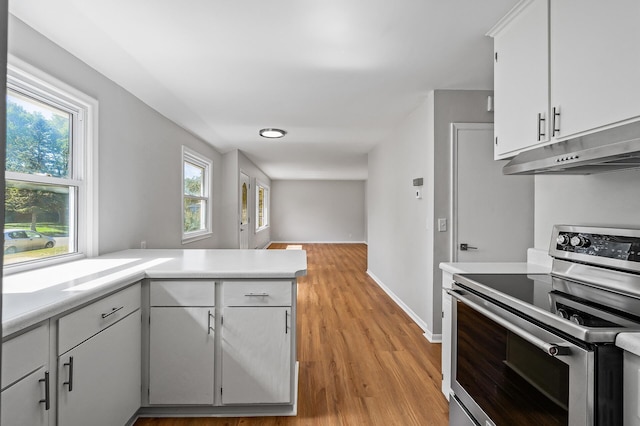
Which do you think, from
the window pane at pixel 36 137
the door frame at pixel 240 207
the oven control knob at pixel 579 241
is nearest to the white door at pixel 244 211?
the door frame at pixel 240 207

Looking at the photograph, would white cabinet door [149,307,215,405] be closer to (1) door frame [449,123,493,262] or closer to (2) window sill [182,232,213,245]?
(1) door frame [449,123,493,262]

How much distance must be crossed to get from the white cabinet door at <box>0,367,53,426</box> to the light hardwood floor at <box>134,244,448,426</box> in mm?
816

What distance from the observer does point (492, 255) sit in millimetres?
3111

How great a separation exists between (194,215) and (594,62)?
4.44 meters

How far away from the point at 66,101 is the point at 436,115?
279 cm

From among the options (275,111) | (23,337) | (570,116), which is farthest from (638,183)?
(275,111)

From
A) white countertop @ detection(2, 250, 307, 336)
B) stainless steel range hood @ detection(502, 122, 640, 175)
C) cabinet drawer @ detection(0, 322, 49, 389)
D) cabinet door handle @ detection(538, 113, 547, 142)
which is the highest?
cabinet door handle @ detection(538, 113, 547, 142)

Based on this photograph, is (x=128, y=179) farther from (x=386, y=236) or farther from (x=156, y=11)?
(x=386, y=236)

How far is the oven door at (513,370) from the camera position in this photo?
1021 mm

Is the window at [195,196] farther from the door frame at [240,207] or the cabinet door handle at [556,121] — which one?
the cabinet door handle at [556,121]

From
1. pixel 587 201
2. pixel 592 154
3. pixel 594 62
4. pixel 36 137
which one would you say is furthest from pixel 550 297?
pixel 36 137

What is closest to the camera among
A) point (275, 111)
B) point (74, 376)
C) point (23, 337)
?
point (23, 337)

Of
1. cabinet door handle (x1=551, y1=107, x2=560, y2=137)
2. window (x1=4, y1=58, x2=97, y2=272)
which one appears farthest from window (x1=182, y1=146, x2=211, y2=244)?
cabinet door handle (x1=551, y1=107, x2=560, y2=137)

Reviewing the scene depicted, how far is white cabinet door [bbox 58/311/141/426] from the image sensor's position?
4.54 feet
